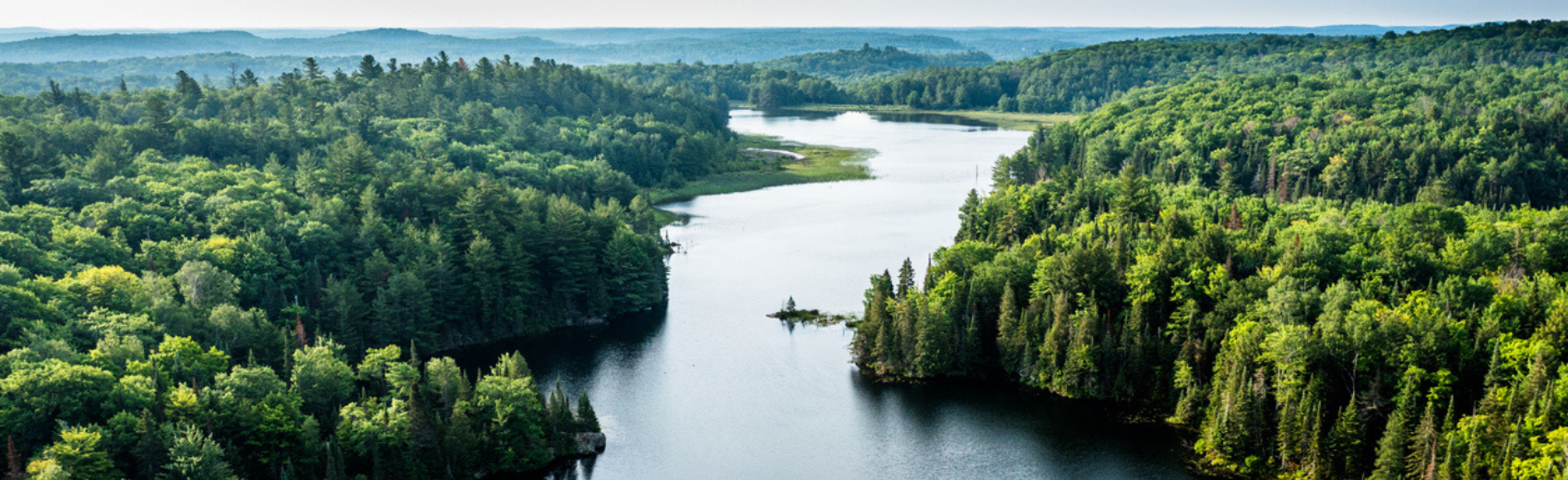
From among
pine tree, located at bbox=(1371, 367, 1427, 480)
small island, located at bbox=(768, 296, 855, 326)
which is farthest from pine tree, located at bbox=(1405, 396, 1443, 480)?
small island, located at bbox=(768, 296, 855, 326)

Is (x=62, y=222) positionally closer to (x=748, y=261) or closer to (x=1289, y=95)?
(x=748, y=261)

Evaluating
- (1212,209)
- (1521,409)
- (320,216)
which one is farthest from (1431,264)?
(320,216)

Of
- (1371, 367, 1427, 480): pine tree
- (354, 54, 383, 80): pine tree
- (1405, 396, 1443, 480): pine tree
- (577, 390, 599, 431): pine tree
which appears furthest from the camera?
(354, 54, 383, 80): pine tree

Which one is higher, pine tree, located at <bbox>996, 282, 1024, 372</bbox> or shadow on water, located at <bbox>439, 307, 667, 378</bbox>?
pine tree, located at <bbox>996, 282, 1024, 372</bbox>

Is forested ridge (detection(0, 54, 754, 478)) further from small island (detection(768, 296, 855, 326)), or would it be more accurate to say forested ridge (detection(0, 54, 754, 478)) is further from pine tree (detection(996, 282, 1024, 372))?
pine tree (detection(996, 282, 1024, 372))

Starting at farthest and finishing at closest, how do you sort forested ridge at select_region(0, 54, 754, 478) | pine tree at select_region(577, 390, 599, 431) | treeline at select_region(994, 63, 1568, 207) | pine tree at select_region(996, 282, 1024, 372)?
treeline at select_region(994, 63, 1568, 207), pine tree at select_region(996, 282, 1024, 372), pine tree at select_region(577, 390, 599, 431), forested ridge at select_region(0, 54, 754, 478)

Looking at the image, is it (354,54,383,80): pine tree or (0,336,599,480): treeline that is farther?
(354,54,383,80): pine tree

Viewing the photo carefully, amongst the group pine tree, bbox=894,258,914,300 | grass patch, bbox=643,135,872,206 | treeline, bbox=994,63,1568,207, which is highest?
treeline, bbox=994,63,1568,207

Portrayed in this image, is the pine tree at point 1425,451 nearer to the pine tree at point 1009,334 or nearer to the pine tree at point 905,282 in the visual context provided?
the pine tree at point 1009,334
